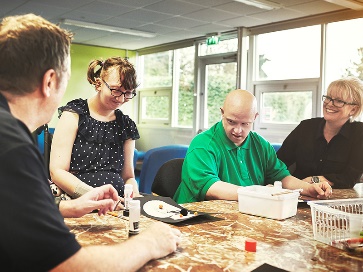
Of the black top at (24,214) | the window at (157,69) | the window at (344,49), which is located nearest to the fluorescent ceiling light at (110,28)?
the window at (157,69)

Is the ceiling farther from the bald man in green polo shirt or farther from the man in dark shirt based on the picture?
the man in dark shirt

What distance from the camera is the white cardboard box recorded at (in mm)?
1790

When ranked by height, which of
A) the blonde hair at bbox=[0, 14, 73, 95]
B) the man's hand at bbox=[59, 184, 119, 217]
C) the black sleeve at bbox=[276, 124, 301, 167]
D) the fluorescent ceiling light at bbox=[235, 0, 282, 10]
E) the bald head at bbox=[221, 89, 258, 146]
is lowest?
the man's hand at bbox=[59, 184, 119, 217]

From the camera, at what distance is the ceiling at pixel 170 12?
5.33m

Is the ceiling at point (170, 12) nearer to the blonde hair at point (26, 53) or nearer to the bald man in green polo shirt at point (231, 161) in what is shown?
the bald man in green polo shirt at point (231, 161)

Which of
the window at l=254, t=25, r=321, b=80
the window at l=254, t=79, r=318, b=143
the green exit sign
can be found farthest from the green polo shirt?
the green exit sign

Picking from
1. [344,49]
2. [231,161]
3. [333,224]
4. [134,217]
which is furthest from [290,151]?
[344,49]

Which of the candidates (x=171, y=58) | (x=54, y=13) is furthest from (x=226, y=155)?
(x=171, y=58)

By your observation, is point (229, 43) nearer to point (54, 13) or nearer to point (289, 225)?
point (54, 13)

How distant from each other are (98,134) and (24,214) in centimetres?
145

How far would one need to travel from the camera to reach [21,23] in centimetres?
106

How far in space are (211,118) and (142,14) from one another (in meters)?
2.47

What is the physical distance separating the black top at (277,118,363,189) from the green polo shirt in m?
0.48

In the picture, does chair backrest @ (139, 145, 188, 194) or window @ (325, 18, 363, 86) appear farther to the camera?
window @ (325, 18, 363, 86)
